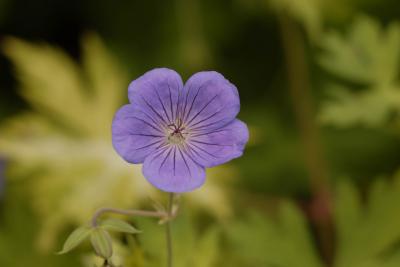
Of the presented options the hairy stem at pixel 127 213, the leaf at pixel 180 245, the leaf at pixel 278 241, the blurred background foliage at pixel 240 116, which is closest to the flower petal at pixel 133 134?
the hairy stem at pixel 127 213

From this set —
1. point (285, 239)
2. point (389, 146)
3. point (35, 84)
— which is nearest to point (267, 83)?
point (389, 146)

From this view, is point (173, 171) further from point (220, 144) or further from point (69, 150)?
point (69, 150)

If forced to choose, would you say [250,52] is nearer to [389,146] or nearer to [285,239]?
[389,146]

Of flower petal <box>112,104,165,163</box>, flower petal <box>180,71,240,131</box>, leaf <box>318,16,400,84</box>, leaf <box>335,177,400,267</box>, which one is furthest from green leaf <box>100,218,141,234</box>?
leaf <box>318,16,400,84</box>

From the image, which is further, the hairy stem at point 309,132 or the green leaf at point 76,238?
the hairy stem at point 309,132

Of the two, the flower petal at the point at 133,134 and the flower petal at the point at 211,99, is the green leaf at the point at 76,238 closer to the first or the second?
the flower petal at the point at 133,134

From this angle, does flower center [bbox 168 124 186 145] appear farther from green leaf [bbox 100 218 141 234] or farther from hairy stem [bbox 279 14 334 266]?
hairy stem [bbox 279 14 334 266]
